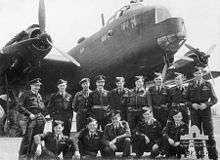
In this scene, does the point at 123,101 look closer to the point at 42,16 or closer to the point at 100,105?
the point at 100,105

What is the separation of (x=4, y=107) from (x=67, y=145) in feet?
29.8

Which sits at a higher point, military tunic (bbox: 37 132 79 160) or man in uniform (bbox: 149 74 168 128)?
man in uniform (bbox: 149 74 168 128)

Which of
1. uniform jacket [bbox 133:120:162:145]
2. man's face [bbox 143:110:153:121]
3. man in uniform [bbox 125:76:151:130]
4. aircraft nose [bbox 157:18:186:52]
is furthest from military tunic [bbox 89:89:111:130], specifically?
aircraft nose [bbox 157:18:186:52]

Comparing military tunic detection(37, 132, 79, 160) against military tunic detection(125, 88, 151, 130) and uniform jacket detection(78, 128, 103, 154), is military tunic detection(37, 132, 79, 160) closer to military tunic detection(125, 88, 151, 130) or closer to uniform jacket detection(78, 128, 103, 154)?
uniform jacket detection(78, 128, 103, 154)

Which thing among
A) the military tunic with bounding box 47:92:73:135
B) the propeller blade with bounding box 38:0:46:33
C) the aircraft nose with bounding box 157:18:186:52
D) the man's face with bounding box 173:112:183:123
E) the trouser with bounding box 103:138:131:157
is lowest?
the trouser with bounding box 103:138:131:157

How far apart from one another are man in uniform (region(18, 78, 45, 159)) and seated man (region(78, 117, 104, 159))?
3.40ft

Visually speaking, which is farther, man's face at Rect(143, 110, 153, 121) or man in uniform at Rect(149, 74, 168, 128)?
man in uniform at Rect(149, 74, 168, 128)

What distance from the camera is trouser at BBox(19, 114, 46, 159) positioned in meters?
7.66

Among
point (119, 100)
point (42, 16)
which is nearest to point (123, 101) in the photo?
point (119, 100)

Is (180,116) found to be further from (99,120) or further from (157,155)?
(99,120)

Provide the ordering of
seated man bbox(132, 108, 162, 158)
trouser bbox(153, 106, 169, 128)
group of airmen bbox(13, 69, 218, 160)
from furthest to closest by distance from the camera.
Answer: trouser bbox(153, 106, 169, 128), seated man bbox(132, 108, 162, 158), group of airmen bbox(13, 69, 218, 160)

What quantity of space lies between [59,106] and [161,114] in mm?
2732

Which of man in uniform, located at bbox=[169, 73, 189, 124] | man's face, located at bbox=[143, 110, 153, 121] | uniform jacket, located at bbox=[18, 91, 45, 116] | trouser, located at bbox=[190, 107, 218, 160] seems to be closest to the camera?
trouser, located at bbox=[190, 107, 218, 160]

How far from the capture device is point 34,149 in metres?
7.59
